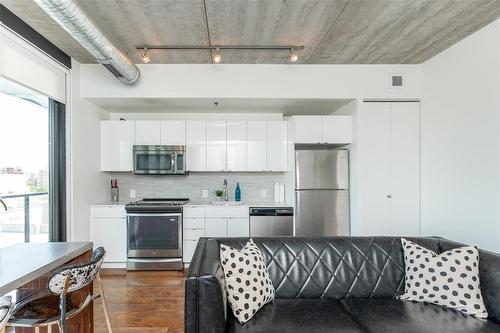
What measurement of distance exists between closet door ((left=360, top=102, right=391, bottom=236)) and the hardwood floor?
2555 millimetres

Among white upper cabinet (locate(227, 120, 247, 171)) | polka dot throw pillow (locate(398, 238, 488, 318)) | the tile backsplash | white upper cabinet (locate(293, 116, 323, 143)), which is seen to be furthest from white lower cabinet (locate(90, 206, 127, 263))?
polka dot throw pillow (locate(398, 238, 488, 318))

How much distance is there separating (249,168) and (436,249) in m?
2.63

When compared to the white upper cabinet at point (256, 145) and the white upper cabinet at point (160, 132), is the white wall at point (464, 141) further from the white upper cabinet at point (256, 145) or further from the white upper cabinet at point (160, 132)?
the white upper cabinet at point (160, 132)

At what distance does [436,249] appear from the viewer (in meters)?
2.18

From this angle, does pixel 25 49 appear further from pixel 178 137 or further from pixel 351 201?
pixel 351 201

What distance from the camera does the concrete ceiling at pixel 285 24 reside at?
2408mm

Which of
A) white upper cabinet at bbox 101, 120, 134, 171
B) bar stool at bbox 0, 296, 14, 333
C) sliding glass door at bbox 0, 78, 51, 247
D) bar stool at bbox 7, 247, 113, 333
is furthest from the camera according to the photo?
white upper cabinet at bbox 101, 120, 134, 171

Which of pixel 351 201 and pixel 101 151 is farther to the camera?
pixel 101 151

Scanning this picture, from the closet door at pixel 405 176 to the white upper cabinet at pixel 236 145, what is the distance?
2058 mm

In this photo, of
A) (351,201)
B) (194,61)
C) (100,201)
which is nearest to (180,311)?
(100,201)

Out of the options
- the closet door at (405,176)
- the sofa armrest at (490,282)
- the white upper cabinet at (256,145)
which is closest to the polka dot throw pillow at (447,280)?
the sofa armrest at (490,282)

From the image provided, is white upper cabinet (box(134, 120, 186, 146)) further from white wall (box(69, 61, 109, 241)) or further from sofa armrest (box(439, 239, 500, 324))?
sofa armrest (box(439, 239, 500, 324))

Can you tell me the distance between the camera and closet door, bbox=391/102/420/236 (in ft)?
12.3

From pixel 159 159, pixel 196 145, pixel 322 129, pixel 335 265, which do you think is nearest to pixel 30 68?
pixel 159 159
